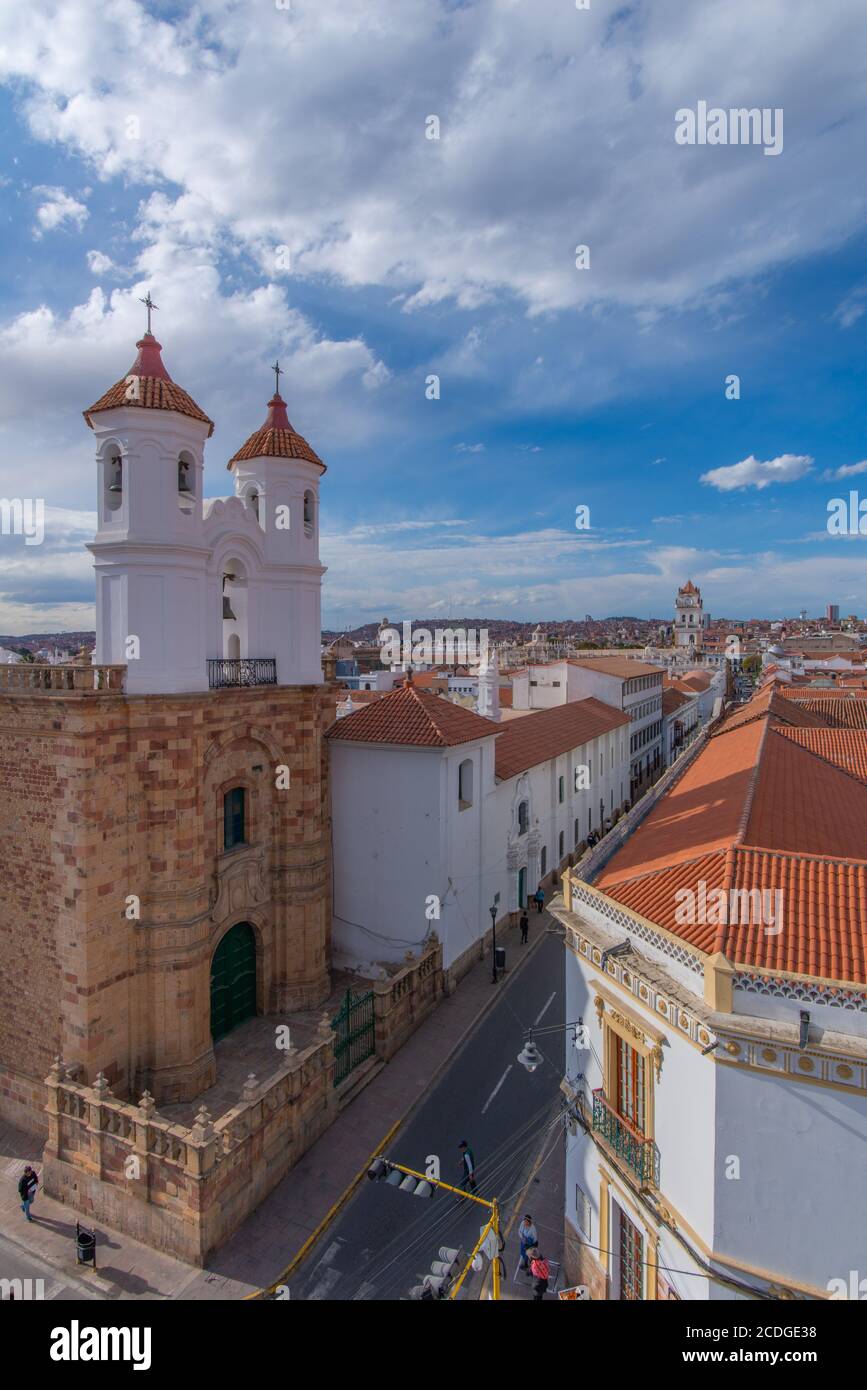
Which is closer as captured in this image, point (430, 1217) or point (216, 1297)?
point (216, 1297)

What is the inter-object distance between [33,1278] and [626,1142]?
11.2m

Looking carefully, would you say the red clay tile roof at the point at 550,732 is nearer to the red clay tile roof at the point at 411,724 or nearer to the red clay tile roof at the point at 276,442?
the red clay tile roof at the point at 411,724

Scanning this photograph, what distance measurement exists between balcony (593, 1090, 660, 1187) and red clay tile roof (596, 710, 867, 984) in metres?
3.01

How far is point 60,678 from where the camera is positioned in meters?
15.5

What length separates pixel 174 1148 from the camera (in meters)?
13.5

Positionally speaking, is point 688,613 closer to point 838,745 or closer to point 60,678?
point 838,745

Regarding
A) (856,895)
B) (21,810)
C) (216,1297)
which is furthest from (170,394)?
(216,1297)

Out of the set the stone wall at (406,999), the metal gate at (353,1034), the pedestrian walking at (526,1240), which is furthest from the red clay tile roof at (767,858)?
the metal gate at (353,1034)

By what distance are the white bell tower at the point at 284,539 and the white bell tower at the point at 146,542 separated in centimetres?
349

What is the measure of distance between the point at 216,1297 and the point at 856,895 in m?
12.6

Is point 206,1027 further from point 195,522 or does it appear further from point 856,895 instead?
point 856,895

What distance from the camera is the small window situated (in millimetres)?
19234

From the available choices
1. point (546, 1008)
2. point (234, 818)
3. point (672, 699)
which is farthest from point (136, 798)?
point (672, 699)

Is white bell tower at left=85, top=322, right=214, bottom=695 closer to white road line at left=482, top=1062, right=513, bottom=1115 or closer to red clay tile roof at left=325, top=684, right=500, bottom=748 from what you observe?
red clay tile roof at left=325, top=684, right=500, bottom=748
